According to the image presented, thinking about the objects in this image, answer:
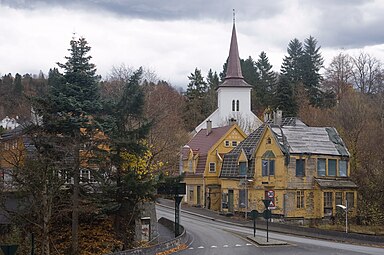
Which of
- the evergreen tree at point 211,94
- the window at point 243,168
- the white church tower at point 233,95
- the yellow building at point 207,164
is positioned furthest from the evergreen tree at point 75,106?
the evergreen tree at point 211,94

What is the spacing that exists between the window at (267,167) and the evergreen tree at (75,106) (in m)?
20.3

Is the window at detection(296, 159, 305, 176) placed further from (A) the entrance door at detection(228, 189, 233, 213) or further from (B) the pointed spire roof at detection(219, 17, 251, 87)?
(B) the pointed spire roof at detection(219, 17, 251, 87)

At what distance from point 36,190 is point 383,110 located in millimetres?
45672

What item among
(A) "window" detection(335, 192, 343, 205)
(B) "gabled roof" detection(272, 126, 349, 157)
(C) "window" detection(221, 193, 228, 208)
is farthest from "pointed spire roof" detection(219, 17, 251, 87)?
(A) "window" detection(335, 192, 343, 205)

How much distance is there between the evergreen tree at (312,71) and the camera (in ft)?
273

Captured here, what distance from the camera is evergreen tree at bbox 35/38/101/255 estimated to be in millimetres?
28766

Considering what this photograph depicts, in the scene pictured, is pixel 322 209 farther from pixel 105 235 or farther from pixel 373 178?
pixel 105 235

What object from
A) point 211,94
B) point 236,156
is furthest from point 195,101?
point 236,156

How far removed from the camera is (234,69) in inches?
3533

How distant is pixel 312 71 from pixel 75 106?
6519cm

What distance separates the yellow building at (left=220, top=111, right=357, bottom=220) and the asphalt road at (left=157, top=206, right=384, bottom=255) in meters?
6.34

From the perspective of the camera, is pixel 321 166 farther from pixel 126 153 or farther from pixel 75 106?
pixel 75 106

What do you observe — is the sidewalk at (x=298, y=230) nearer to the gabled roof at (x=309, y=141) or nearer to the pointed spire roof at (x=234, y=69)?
the gabled roof at (x=309, y=141)

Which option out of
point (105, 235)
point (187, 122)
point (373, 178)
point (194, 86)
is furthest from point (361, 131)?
point (194, 86)
